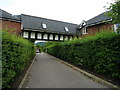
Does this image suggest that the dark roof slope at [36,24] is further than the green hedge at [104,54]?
Yes

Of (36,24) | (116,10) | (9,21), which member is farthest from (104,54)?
(36,24)

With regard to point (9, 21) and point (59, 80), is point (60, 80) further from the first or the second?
point (9, 21)

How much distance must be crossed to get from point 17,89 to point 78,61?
19.1 ft

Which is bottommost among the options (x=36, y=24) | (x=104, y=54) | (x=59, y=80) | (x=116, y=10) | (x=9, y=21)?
(x=59, y=80)

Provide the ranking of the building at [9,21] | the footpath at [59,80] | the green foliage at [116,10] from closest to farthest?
the green foliage at [116,10] < the footpath at [59,80] < the building at [9,21]

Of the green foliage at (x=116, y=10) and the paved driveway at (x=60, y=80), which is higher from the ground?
the green foliage at (x=116, y=10)

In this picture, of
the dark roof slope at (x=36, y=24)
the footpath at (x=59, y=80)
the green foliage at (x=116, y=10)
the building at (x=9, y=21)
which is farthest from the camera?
the dark roof slope at (x=36, y=24)

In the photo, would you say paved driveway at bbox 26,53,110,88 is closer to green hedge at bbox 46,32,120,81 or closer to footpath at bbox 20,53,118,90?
footpath at bbox 20,53,118,90

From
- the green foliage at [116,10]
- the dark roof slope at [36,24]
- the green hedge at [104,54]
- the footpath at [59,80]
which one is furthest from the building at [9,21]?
the green foliage at [116,10]

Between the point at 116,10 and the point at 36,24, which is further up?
the point at 36,24

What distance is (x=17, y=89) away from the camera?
4.06 metres

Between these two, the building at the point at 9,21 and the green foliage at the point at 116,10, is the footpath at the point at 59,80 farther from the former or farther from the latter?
the building at the point at 9,21

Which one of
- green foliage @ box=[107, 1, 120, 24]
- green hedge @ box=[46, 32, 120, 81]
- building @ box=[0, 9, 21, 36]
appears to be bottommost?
green hedge @ box=[46, 32, 120, 81]

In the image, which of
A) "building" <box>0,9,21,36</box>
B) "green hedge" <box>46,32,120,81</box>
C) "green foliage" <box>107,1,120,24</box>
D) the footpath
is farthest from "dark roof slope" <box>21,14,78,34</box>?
"green foliage" <box>107,1,120,24</box>
